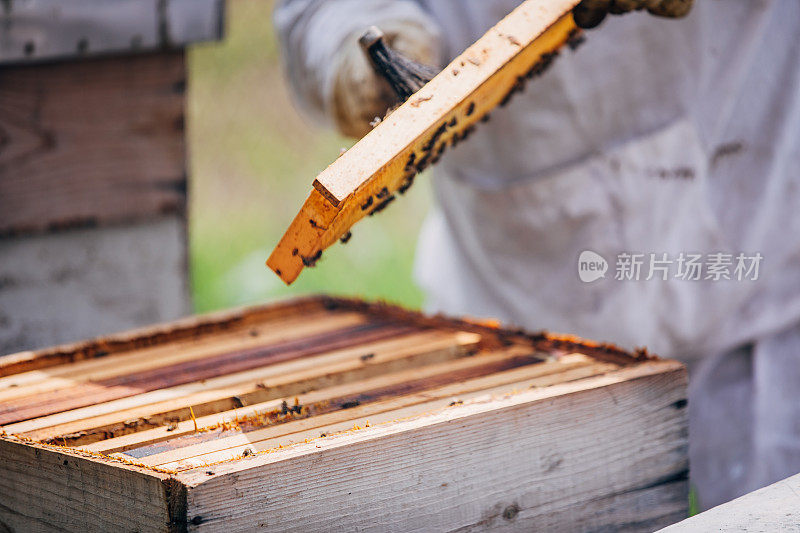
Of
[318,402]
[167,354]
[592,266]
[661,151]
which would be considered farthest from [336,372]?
[661,151]

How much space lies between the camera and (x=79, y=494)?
1105 millimetres

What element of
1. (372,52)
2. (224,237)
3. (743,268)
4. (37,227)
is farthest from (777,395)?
(224,237)

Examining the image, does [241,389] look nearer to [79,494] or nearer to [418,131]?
[79,494]

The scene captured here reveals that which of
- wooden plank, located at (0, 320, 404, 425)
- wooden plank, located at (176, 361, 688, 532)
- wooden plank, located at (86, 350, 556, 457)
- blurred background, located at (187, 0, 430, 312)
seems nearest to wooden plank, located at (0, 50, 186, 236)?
wooden plank, located at (0, 320, 404, 425)

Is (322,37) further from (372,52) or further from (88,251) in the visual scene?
(88,251)

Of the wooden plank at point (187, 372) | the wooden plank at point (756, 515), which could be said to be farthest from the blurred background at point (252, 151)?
the wooden plank at point (756, 515)

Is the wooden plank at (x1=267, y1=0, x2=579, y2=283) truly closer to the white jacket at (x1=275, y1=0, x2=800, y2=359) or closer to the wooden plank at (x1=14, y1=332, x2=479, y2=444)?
the wooden plank at (x1=14, y1=332, x2=479, y2=444)

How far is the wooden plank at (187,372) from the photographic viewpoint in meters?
1.31

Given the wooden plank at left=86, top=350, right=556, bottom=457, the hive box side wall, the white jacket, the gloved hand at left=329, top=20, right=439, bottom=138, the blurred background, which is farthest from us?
the blurred background

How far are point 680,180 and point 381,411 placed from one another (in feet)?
3.78

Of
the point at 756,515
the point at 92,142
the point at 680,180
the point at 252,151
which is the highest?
the point at 252,151

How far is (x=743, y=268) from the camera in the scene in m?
2.01

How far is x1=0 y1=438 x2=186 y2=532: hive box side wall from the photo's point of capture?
0.99 m

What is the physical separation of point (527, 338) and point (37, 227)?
131cm
